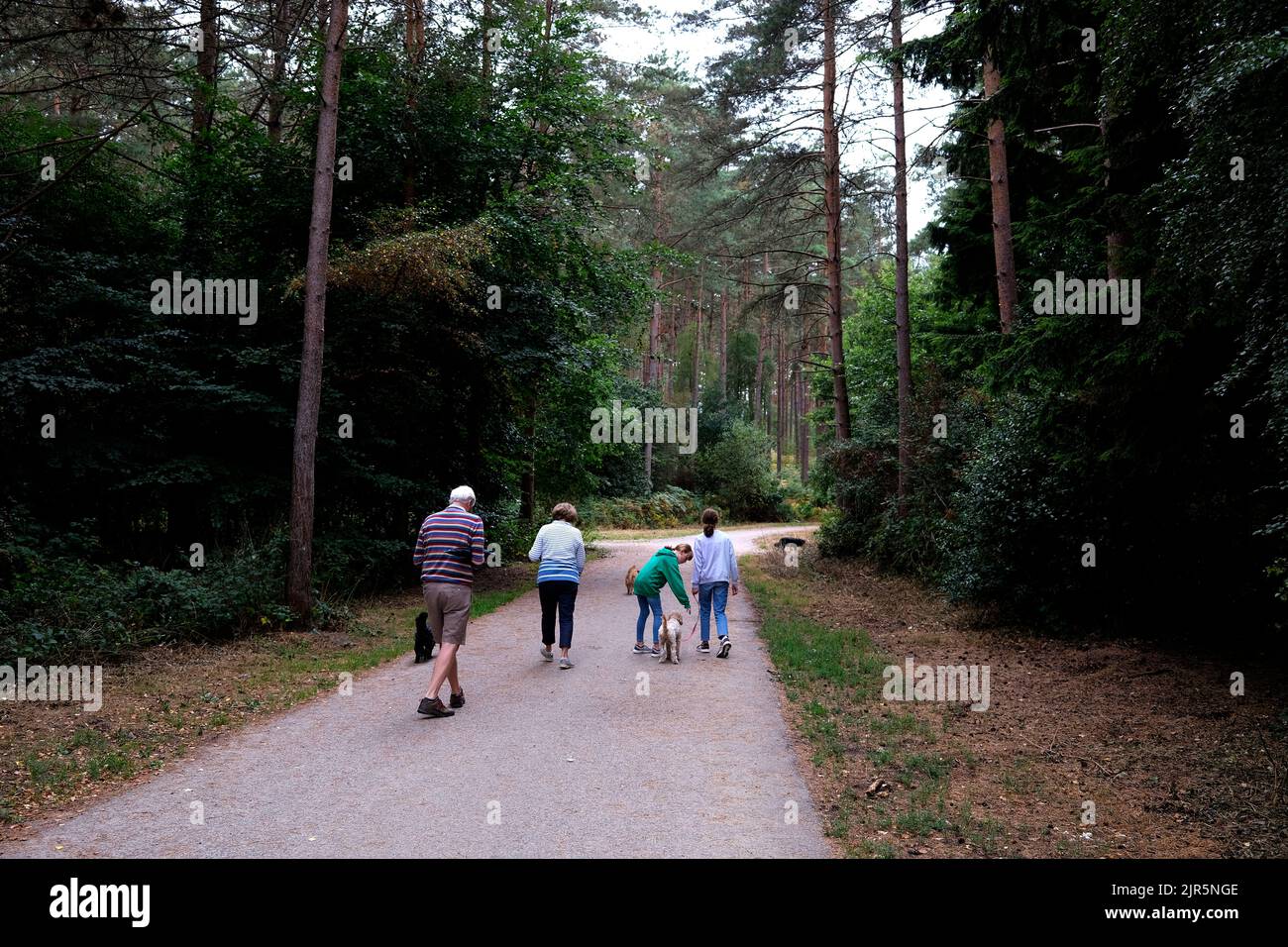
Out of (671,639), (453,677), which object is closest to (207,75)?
(453,677)

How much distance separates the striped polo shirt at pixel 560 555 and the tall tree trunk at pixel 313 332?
457 cm

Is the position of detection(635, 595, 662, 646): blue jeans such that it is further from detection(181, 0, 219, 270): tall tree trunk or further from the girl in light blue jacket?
detection(181, 0, 219, 270): tall tree trunk

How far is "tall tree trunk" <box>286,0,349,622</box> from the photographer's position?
1191cm

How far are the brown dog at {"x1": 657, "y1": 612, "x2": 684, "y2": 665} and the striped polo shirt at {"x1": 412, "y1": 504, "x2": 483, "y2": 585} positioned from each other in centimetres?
321

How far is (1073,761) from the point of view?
6.57 m

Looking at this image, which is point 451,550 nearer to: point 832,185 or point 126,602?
point 126,602

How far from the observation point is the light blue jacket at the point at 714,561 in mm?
10516

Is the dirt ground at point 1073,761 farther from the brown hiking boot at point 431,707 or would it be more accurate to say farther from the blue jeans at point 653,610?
the brown hiking boot at point 431,707

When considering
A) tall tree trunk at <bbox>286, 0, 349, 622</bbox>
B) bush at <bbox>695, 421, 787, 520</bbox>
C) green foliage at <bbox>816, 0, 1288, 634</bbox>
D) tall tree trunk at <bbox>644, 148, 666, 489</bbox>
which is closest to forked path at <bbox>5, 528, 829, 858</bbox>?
tall tree trunk at <bbox>286, 0, 349, 622</bbox>

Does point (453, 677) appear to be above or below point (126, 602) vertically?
below

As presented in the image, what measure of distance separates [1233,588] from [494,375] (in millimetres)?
14046

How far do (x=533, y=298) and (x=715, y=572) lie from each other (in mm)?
9480

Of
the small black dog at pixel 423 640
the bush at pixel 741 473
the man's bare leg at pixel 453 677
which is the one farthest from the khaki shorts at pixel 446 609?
the bush at pixel 741 473

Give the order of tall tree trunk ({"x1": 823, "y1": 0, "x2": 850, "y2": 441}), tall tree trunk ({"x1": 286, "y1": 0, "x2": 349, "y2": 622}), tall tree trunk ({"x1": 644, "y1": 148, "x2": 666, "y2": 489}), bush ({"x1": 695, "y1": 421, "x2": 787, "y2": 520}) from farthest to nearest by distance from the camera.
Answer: bush ({"x1": 695, "y1": 421, "x2": 787, "y2": 520}) < tall tree trunk ({"x1": 644, "y1": 148, "x2": 666, "y2": 489}) < tall tree trunk ({"x1": 823, "y1": 0, "x2": 850, "y2": 441}) < tall tree trunk ({"x1": 286, "y1": 0, "x2": 349, "y2": 622})
